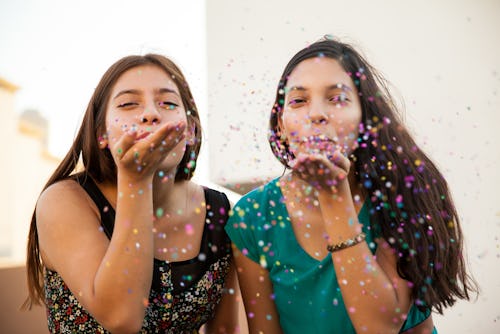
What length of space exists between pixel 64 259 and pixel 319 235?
488 millimetres

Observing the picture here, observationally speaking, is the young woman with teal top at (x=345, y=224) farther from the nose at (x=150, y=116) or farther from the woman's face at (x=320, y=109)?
the nose at (x=150, y=116)

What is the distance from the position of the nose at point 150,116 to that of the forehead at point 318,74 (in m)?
0.27

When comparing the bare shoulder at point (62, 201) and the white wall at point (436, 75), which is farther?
the white wall at point (436, 75)

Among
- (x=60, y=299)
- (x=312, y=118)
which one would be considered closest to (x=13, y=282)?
(x=60, y=299)

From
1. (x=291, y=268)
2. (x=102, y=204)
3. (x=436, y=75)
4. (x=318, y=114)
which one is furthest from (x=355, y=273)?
(x=436, y=75)

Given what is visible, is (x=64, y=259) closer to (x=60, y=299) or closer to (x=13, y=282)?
(x=60, y=299)

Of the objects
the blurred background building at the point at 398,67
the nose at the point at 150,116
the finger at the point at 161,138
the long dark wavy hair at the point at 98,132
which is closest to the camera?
the finger at the point at 161,138

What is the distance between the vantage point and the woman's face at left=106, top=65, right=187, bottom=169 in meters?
0.94

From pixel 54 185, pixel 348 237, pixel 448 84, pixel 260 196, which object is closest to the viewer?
pixel 348 237

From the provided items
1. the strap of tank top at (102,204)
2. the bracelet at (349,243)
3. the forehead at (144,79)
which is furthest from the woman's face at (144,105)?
the bracelet at (349,243)

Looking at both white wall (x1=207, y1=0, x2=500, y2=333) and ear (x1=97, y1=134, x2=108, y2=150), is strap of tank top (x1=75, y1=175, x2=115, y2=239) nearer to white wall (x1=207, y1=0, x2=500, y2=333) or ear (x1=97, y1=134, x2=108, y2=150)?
ear (x1=97, y1=134, x2=108, y2=150)

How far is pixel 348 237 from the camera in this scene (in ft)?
2.89

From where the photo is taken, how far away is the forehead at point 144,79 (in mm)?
992

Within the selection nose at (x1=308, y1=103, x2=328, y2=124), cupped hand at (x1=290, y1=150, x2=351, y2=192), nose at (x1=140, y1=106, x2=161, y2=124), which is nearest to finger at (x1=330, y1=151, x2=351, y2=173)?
cupped hand at (x1=290, y1=150, x2=351, y2=192)
